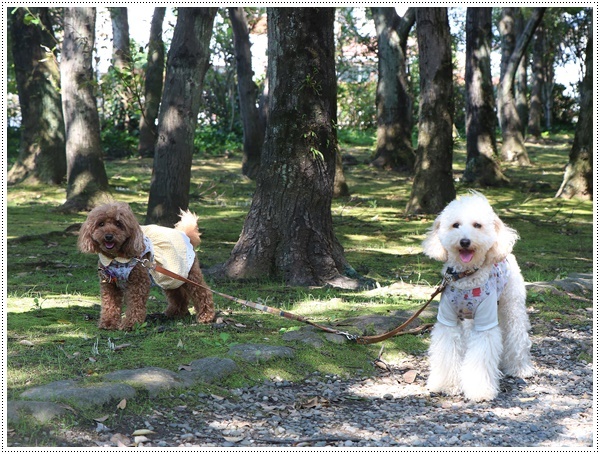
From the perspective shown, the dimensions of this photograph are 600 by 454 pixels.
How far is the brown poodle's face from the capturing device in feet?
19.0

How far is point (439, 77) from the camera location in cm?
1263

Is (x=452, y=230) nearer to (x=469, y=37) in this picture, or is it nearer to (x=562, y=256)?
(x=562, y=256)

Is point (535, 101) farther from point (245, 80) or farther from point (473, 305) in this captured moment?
point (473, 305)

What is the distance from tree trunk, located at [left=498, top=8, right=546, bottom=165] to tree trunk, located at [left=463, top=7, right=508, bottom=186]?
60.5 inches

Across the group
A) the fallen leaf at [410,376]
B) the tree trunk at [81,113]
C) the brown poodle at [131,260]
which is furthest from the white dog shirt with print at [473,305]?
the tree trunk at [81,113]

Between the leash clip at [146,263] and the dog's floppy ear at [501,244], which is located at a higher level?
the dog's floppy ear at [501,244]

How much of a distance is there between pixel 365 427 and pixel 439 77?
9361 millimetres

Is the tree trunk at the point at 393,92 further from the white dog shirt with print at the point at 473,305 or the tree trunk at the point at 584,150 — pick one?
the white dog shirt with print at the point at 473,305

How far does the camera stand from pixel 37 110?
53.2ft

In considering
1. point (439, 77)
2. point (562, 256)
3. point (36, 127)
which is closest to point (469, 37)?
point (439, 77)

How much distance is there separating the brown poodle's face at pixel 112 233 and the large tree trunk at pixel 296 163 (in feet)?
6.65

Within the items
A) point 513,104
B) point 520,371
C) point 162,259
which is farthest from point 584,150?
point 162,259

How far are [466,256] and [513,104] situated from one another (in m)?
16.6

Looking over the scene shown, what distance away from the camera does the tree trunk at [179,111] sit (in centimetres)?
1005
